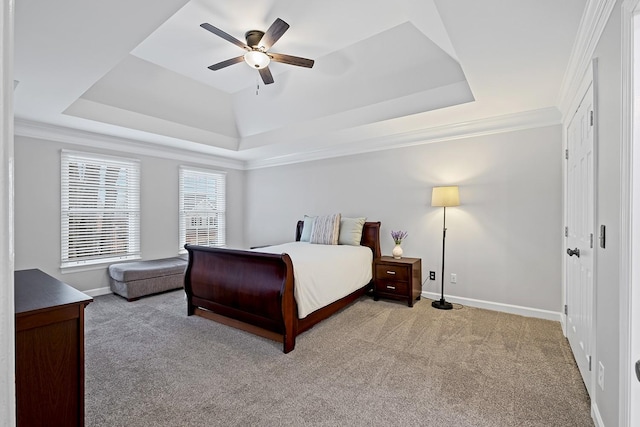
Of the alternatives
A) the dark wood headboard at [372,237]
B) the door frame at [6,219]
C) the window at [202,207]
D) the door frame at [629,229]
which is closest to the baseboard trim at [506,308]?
the dark wood headboard at [372,237]

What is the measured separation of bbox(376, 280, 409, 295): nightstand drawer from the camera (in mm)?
3943

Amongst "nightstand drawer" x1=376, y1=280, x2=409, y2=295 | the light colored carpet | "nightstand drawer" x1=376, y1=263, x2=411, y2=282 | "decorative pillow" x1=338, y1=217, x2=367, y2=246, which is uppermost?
"decorative pillow" x1=338, y1=217, x2=367, y2=246

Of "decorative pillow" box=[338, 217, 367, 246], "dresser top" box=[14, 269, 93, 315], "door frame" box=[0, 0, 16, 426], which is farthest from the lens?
"decorative pillow" box=[338, 217, 367, 246]

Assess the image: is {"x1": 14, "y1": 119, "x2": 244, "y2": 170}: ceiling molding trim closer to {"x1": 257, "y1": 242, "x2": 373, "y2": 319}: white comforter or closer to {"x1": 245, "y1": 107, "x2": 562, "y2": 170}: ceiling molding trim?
{"x1": 245, "y1": 107, "x2": 562, "y2": 170}: ceiling molding trim

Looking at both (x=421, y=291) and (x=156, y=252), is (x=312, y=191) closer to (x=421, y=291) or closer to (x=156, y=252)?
(x=421, y=291)

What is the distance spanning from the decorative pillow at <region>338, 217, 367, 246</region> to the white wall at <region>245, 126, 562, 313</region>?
327 millimetres

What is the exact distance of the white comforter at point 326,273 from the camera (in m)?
2.88

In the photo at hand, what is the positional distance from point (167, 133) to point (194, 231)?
1.96 metres

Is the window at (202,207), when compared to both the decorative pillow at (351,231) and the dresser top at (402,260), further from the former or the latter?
the dresser top at (402,260)

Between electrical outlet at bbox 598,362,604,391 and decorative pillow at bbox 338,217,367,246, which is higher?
decorative pillow at bbox 338,217,367,246

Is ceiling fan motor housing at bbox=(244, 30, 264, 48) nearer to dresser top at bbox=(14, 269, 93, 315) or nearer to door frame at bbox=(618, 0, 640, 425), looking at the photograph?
dresser top at bbox=(14, 269, 93, 315)

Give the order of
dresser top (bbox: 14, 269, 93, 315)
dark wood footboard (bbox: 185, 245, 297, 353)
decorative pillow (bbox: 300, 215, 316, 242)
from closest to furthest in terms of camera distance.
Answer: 1. dresser top (bbox: 14, 269, 93, 315)
2. dark wood footboard (bbox: 185, 245, 297, 353)
3. decorative pillow (bbox: 300, 215, 316, 242)

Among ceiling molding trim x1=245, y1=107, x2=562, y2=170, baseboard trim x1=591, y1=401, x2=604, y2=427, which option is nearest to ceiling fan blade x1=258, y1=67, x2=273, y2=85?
ceiling molding trim x1=245, y1=107, x2=562, y2=170

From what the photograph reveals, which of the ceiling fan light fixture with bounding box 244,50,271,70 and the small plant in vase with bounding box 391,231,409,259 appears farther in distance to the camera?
the small plant in vase with bounding box 391,231,409,259
